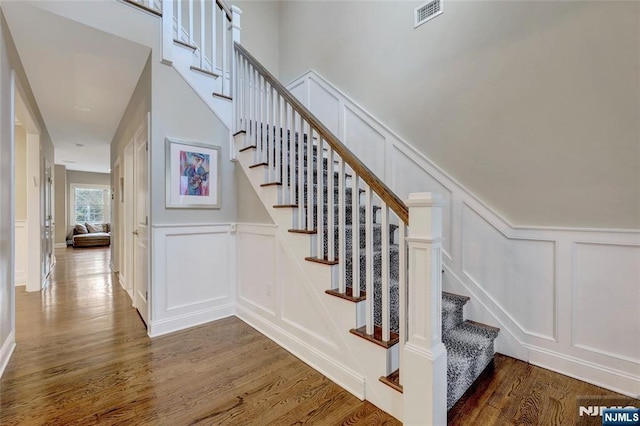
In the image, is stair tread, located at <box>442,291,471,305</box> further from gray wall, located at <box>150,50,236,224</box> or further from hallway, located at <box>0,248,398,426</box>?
→ gray wall, located at <box>150,50,236,224</box>

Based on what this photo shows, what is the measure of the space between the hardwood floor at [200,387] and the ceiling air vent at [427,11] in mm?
2871

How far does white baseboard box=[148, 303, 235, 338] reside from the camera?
2.49m

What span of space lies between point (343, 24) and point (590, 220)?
124 inches

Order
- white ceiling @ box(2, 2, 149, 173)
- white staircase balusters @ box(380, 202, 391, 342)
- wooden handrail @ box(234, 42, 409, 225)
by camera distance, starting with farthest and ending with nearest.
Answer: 1. white ceiling @ box(2, 2, 149, 173)
2. white staircase balusters @ box(380, 202, 391, 342)
3. wooden handrail @ box(234, 42, 409, 225)

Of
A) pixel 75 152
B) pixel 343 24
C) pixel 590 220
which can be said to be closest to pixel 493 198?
pixel 590 220

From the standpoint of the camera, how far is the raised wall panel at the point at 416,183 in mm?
2412

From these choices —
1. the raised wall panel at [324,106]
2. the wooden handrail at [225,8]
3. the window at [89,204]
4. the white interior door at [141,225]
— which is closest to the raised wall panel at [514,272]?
the raised wall panel at [324,106]

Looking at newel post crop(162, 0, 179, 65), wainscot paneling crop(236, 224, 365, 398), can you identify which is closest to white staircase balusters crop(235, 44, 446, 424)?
wainscot paneling crop(236, 224, 365, 398)

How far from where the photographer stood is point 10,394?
1.70 meters

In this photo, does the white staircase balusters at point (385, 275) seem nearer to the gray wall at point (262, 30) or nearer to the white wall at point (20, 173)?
the gray wall at point (262, 30)

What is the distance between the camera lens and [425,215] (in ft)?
4.31

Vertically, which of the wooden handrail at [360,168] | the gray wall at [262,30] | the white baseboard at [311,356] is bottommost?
the white baseboard at [311,356]

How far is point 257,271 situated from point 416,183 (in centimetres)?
168

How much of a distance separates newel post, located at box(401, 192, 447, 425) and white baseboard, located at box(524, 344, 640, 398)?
3.56 ft
